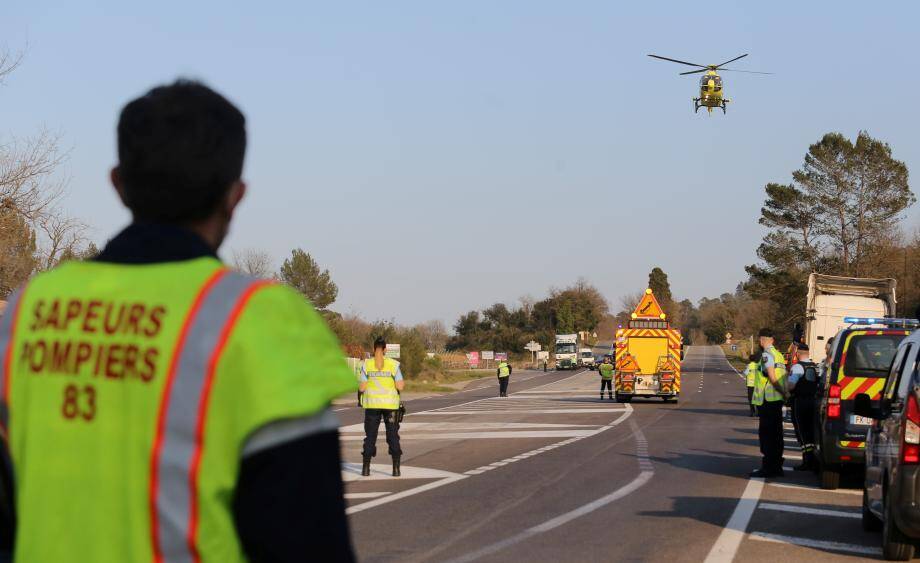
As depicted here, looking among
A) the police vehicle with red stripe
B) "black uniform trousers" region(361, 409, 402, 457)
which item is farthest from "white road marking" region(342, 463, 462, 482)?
the police vehicle with red stripe

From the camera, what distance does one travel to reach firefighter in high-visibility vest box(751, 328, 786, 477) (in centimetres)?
1612

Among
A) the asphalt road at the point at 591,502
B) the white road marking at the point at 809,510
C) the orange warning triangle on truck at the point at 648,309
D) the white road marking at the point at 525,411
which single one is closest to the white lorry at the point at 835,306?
the asphalt road at the point at 591,502

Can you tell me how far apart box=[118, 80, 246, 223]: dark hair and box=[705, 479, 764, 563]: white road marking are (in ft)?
27.3

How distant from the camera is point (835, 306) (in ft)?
105

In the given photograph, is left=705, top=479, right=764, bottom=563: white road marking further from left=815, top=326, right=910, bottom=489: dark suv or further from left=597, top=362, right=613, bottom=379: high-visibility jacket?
left=597, top=362, right=613, bottom=379: high-visibility jacket

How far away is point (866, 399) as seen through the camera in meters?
10.6

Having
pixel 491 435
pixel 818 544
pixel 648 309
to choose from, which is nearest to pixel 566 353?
pixel 648 309

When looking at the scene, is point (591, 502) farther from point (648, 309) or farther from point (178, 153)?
point (648, 309)

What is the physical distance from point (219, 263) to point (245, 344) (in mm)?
263

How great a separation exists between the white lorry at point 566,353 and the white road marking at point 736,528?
85.5m

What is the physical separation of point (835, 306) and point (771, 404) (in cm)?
1650

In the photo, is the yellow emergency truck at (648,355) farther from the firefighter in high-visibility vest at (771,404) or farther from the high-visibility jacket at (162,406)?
the high-visibility jacket at (162,406)

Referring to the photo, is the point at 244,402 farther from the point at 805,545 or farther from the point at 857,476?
the point at 857,476

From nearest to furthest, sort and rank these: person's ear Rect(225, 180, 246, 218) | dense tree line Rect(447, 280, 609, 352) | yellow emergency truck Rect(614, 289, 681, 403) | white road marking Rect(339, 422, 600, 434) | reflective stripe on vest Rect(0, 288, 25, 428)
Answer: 1. reflective stripe on vest Rect(0, 288, 25, 428)
2. person's ear Rect(225, 180, 246, 218)
3. white road marking Rect(339, 422, 600, 434)
4. yellow emergency truck Rect(614, 289, 681, 403)
5. dense tree line Rect(447, 280, 609, 352)
